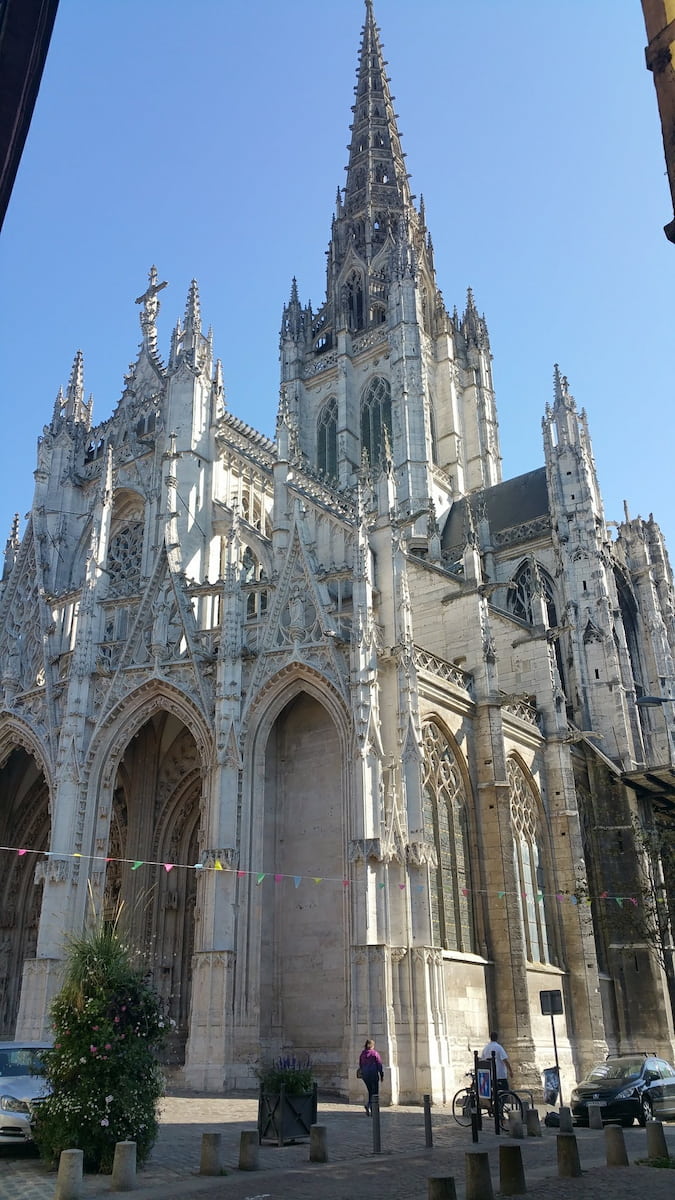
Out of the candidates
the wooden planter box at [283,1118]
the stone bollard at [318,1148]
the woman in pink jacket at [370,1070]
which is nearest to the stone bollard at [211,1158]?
the stone bollard at [318,1148]

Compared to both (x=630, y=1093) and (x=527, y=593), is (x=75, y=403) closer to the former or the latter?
(x=527, y=593)

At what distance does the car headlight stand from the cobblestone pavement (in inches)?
20.4

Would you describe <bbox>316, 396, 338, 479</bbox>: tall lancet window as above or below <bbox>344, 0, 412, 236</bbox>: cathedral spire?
below

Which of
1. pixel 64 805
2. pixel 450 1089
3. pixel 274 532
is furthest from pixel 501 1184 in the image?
pixel 274 532

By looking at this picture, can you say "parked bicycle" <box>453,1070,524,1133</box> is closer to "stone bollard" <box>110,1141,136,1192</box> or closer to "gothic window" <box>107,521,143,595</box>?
"stone bollard" <box>110,1141,136,1192</box>

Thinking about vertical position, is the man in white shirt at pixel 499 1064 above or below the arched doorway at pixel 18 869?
below

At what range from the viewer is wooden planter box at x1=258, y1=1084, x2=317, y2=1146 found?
11.6 metres

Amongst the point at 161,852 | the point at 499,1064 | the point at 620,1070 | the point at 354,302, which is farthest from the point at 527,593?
the point at 354,302

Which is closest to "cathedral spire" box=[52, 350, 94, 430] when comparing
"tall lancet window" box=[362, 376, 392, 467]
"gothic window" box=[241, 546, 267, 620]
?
"gothic window" box=[241, 546, 267, 620]

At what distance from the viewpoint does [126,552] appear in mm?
29453

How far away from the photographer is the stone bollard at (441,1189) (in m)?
7.52

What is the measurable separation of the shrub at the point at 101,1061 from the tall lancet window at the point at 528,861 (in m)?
13.6

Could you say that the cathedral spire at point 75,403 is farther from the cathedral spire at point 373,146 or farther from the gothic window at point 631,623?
the cathedral spire at point 373,146

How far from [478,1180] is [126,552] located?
23.6 meters
